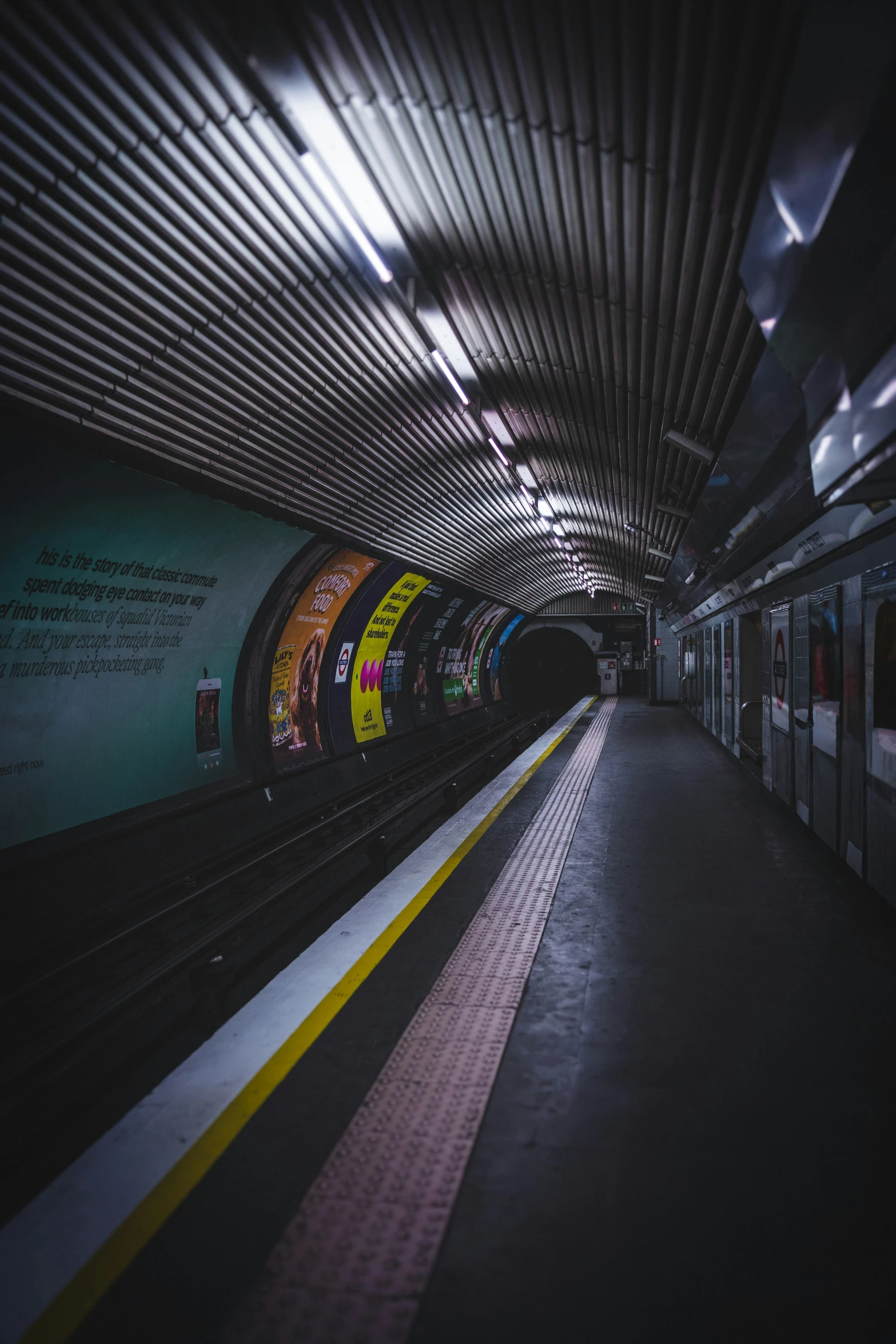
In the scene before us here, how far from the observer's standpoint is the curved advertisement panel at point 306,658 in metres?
8.95

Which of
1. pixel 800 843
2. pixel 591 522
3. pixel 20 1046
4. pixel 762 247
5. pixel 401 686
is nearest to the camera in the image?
pixel 762 247

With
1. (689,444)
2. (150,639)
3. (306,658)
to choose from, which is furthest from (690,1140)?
(306,658)

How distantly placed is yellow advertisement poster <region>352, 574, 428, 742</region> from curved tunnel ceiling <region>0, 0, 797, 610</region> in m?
5.68

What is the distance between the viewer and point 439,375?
203 inches

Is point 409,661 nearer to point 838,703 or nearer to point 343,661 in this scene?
point 343,661

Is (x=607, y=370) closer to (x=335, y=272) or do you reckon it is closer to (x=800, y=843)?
(x=335, y=272)

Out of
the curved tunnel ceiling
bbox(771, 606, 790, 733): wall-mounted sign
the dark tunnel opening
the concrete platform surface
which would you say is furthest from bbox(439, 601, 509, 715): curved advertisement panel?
the concrete platform surface

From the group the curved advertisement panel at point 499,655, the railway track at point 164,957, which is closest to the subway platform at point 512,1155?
the railway track at point 164,957

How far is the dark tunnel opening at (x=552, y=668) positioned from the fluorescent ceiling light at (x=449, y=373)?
2074cm

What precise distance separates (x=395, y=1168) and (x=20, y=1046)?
2.31m

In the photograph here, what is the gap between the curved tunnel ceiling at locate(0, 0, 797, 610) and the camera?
2255 millimetres

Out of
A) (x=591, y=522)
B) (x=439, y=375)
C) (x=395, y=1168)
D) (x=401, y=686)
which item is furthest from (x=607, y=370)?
(x=401, y=686)

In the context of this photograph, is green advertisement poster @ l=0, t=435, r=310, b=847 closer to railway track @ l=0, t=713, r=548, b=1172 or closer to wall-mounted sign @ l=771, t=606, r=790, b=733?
railway track @ l=0, t=713, r=548, b=1172

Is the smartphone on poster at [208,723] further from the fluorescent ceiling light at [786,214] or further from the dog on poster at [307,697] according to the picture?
the fluorescent ceiling light at [786,214]
